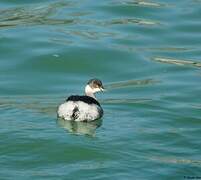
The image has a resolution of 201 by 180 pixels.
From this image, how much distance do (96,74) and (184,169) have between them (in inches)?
241

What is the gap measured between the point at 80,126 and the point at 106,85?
3021 mm

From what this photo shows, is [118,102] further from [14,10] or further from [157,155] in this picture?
[14,10]

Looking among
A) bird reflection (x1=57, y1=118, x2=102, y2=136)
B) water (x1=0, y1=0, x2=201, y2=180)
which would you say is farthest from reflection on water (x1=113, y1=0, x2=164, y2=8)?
bird reflection (x1=57, y1=118, x2=102, y2=136)

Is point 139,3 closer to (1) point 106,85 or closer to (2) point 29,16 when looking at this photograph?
(2) point 29,16

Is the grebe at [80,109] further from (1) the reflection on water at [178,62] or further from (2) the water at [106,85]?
(1) the reflection on water at [178,62]

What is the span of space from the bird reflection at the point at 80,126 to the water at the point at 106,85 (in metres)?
0.02

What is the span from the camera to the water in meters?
13.0

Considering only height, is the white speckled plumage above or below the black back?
below

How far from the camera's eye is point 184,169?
41.3 ft

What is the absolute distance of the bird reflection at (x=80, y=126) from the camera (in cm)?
1446

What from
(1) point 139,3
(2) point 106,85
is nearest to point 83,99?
(2) point 106,85

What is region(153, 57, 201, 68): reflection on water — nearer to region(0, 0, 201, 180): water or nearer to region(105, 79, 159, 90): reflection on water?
region(0, 0, 201, 180): water

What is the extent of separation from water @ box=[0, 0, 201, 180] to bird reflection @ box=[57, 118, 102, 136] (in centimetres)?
2

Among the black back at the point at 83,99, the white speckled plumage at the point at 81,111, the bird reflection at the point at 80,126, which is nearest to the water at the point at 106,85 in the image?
the bird reflection at the point at 80,126
